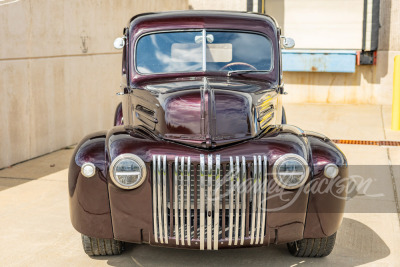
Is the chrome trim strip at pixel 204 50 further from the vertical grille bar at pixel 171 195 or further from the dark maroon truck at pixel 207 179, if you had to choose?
the vertical grille bar at pixel 171 195

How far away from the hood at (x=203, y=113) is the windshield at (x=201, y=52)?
Result: 46cm

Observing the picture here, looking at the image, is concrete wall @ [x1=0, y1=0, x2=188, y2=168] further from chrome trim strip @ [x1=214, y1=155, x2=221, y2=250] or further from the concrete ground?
chrome trim strip @ [x1=214, y1=155, x2=221, y2=250]

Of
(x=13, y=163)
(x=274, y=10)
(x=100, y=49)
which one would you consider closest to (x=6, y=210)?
(x=13, y=163)

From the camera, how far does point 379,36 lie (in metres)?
12.1

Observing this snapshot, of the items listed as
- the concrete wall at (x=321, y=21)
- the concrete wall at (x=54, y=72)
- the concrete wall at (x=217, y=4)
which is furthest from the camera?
the concrete wall at (x=217, y=4)

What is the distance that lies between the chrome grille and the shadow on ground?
1.65 ft

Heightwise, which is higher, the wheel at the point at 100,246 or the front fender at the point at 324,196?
the front fender at the point at 324,196

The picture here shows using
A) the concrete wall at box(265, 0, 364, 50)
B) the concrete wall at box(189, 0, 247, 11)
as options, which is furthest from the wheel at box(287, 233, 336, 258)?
the concrete wall at box(189, 0, 247, 11)

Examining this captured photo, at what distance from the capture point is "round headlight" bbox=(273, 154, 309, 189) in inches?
152

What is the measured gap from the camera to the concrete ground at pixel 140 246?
435cm

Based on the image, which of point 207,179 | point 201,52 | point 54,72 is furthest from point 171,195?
point 54,72

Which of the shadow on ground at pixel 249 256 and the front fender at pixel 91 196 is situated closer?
the front fender at pixel 91 196

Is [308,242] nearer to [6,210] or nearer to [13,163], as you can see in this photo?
[6,210]

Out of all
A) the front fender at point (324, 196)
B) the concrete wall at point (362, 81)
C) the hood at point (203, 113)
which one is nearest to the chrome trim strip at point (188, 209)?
the hood at point (203, 113)
